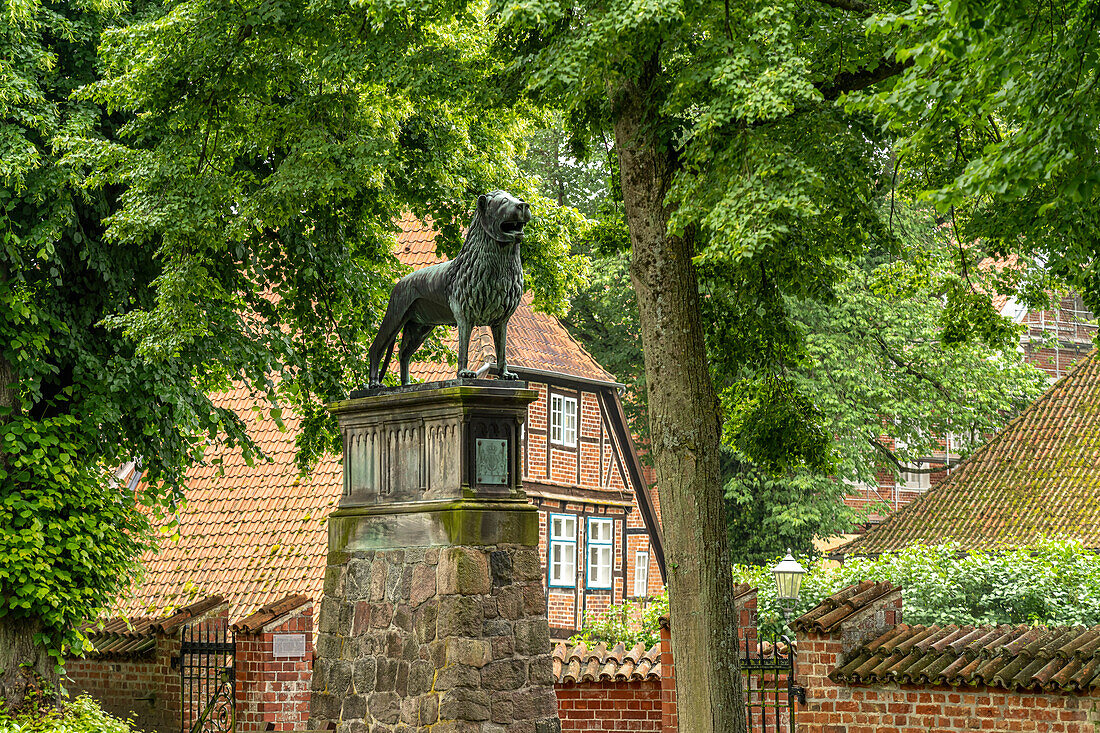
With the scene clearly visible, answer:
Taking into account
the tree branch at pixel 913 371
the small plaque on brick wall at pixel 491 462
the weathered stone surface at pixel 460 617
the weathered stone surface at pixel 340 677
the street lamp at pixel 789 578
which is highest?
the tree branch at pixel 913 371

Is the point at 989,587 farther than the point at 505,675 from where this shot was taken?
Yes

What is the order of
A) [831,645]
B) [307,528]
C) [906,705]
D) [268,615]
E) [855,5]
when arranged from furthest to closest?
[307,528] < [268,615] < [831,645] < [906,705] < [855,5]

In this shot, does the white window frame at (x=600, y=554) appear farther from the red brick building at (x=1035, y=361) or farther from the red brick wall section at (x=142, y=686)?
the red brick wall section at (x=142, y=686)

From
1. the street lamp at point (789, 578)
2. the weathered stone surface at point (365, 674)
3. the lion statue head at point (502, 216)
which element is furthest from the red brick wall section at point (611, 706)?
the lion statue head at point (502, 216)

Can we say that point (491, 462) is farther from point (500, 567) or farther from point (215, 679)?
point (215, 679)

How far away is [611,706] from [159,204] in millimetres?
6546

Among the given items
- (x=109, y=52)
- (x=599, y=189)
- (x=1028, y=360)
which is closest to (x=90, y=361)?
(x=109, y=52)

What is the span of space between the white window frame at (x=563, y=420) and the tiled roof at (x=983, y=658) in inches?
456

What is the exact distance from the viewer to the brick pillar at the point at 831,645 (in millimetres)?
10656

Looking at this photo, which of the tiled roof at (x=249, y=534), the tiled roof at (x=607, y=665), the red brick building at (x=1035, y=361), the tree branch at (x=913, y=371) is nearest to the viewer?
the tiled roof at (x=607, y=665)

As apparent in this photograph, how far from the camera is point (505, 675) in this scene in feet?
29.1

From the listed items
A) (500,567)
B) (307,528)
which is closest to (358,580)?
(500,567)

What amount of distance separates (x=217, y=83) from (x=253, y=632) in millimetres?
5625

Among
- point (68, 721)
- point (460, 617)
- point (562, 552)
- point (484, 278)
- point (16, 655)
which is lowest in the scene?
point (68, 721)
